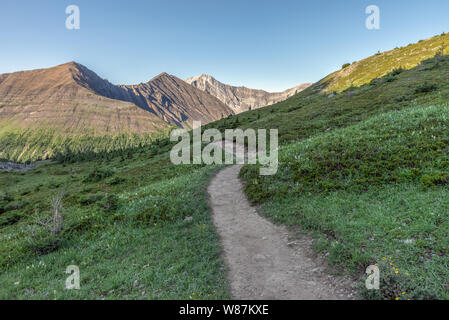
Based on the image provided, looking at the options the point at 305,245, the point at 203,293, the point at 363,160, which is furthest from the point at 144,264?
the point at 363,160

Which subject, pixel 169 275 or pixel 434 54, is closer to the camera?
pixel 169 275

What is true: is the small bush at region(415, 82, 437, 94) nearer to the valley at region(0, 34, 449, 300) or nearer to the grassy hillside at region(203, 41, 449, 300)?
the grassy hillside at region(203, 41, 449, 300)

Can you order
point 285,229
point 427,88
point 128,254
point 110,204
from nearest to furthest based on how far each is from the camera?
point 128,254
point 285,229
point 110,204
point 427,88

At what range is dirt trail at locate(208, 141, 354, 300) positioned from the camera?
6918 mm

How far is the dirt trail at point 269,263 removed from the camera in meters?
6.92

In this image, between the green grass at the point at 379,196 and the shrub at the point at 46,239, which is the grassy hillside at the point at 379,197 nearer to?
the green grass at the point at 379,196

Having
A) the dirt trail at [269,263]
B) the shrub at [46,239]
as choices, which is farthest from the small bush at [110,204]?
the dirt trail at [269,263]

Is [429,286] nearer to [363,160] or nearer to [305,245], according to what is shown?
[305,245]

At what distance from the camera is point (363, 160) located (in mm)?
14461

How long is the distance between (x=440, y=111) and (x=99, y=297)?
2636 centimetres

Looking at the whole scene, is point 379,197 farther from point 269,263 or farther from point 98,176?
point 98,176

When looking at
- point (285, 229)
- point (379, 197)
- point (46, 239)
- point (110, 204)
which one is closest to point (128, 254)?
point (46, 239)

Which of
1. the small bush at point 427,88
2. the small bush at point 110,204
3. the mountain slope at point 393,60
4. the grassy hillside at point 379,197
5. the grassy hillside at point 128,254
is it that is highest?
the mountain slope at point 393,60

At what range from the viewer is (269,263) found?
8609 millimetres
